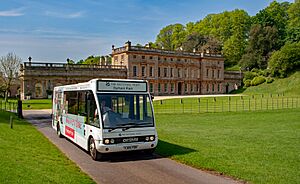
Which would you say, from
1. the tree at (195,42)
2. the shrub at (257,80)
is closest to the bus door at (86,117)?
the shrub at (257,80)

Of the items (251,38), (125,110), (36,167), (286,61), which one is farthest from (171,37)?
(36,167)

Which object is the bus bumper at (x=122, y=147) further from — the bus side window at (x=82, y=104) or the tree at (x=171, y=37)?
the tree at (x=171, y=37)

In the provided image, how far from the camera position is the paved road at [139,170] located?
8102 millimetres

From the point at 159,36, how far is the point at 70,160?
12040cm

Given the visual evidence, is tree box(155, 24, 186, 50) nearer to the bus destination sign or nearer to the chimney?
the chimney

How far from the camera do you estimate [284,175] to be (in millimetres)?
8273

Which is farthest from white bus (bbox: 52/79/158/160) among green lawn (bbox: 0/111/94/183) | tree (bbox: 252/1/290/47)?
tree (bbox: 252/1/290/47)

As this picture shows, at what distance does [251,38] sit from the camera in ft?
300

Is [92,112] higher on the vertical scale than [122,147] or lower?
higher

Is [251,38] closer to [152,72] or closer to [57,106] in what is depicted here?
[152,72]

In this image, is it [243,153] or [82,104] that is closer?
[243,153]

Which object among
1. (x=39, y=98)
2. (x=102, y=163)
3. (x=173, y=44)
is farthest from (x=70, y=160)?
(x=173, y=44)

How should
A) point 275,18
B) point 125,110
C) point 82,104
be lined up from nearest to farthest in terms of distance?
point 125,110, point 82,104, point 275,18

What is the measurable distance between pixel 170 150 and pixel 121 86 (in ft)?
10.4
